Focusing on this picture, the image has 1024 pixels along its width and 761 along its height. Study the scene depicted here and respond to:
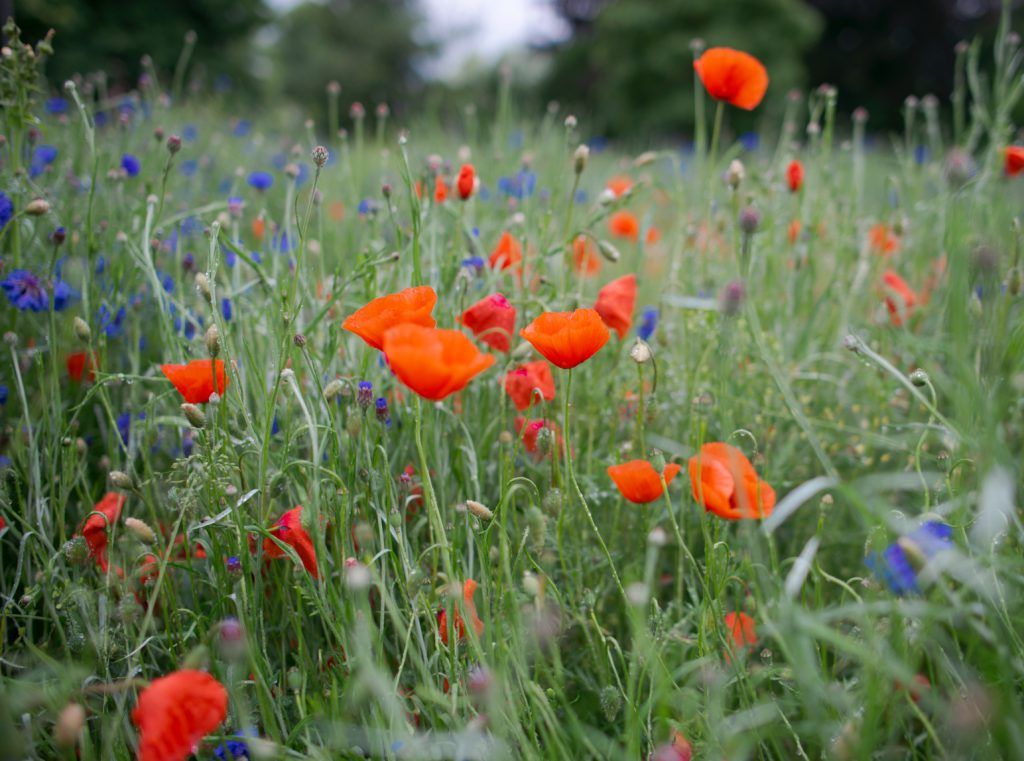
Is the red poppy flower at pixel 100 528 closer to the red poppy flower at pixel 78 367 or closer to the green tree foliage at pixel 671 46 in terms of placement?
the red poppy flower at pixel 78 367

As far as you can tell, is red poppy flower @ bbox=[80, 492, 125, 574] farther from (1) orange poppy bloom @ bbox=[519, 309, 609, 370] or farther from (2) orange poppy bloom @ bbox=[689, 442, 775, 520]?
(2) orange poppy bloom @ bbox=[689, 442, 775, 520]

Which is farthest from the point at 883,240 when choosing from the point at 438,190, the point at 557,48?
the point at 557,48

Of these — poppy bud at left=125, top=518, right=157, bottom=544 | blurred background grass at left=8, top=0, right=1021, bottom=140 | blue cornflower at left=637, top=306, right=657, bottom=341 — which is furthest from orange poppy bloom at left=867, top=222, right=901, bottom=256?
blurred background grass at left=8, top=0, right=1021, bottom=140

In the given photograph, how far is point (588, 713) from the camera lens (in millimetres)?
1139

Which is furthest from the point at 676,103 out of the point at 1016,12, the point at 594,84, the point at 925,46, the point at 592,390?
the point at 592,390

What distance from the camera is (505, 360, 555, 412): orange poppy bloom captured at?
129 centimetres

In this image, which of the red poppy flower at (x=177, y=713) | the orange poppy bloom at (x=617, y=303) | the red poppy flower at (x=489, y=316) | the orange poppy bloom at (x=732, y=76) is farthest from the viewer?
the orange poppy bloom at (x=732, y=76)

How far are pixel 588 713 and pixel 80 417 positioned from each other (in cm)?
119

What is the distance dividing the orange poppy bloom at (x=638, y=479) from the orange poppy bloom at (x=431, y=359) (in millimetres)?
308

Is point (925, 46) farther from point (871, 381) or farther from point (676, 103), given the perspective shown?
point (871, 381)

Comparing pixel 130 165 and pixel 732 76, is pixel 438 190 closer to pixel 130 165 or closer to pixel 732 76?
pixel 732 76

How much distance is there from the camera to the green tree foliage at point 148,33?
1075cm

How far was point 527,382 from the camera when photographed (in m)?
1.29

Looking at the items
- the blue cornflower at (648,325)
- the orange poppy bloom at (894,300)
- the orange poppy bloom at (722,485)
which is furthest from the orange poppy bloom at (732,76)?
the orange poppy bloom at (722,485)
